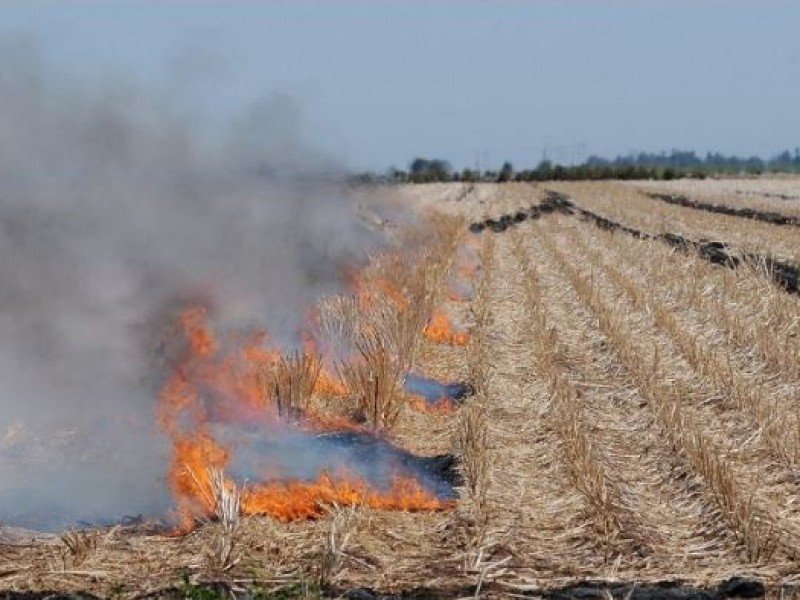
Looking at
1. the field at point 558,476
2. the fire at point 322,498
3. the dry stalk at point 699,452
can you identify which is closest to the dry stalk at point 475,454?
the field at point 558,476

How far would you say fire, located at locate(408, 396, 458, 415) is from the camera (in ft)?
38.3

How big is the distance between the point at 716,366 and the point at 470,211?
30804 mm

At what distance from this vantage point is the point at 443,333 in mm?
15984

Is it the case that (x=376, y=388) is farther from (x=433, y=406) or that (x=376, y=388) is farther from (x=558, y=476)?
(x=558, y=476)

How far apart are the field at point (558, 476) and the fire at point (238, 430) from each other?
5.8 inches

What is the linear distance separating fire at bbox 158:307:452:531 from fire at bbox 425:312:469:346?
11.1 feet

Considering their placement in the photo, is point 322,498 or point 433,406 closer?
point 322,498

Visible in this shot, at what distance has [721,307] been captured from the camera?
1605cm

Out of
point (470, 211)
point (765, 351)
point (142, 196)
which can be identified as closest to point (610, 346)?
point (765, 351)

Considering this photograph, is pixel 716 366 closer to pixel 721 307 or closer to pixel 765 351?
pixel 765 351

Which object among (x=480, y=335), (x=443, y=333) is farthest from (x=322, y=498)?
(x=443, y=333)

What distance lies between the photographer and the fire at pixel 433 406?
11.7 m

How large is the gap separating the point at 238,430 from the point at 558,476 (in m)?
2.51

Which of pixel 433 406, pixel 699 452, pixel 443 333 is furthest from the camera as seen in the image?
pixel 443 333
